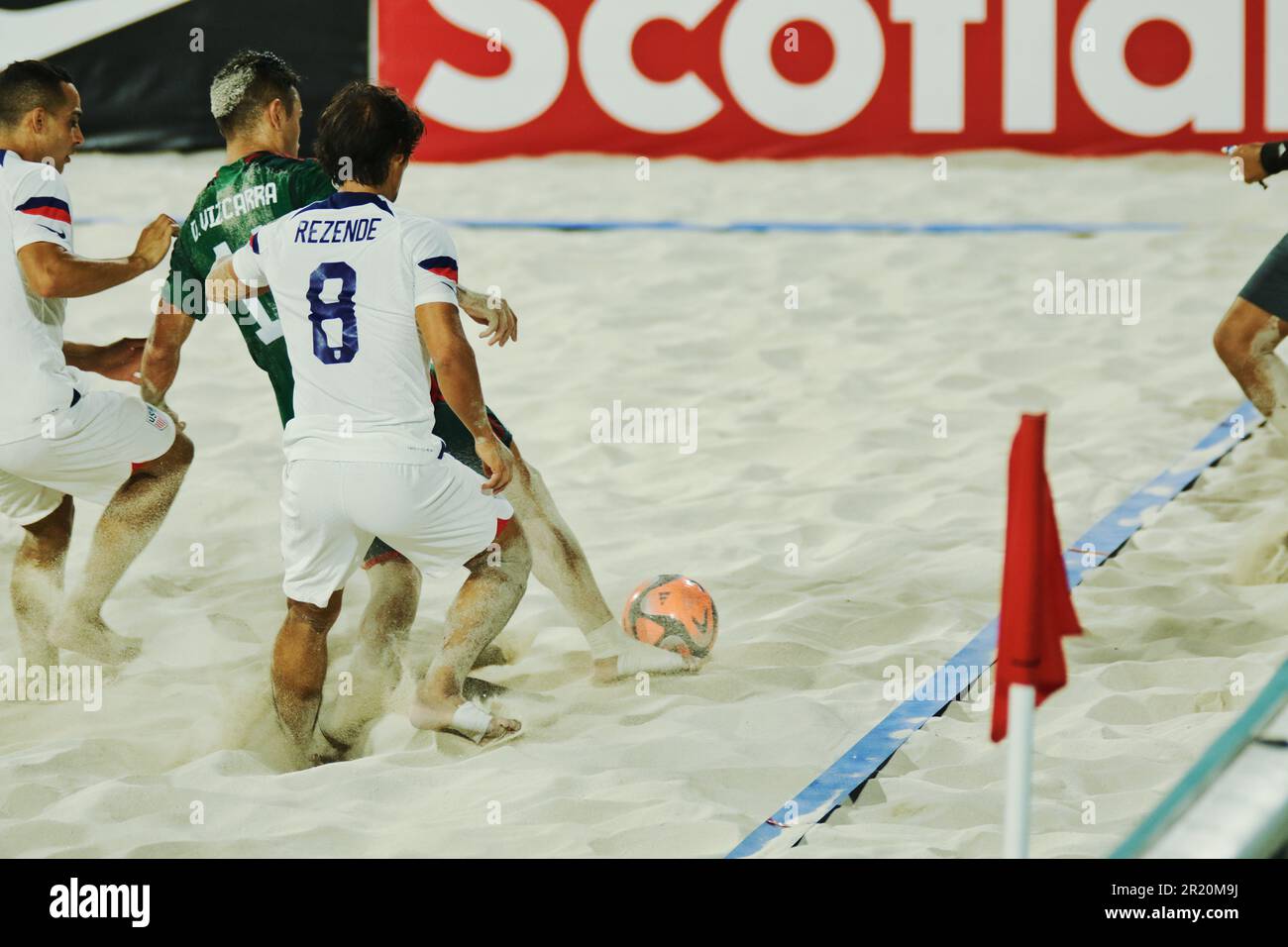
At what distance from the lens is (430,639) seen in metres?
4.53

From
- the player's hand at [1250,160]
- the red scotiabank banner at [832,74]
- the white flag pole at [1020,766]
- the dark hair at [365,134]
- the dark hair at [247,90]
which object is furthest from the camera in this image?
the red scotiabank banner at [832,74]

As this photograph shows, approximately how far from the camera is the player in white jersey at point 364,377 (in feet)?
11.5

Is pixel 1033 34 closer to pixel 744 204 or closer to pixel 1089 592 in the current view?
pixel 744 204

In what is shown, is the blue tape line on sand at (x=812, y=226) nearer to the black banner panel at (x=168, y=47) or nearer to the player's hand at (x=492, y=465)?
the black banner panel at (x=168, y=47)

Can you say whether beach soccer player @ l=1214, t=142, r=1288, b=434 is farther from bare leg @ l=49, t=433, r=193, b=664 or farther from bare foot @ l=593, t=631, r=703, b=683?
bare leg @ l=49, t=433, r=193, b=664

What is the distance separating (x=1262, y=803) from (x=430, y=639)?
3.05 metres

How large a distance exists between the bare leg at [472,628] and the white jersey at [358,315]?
0.39 m

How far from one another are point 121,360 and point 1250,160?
3428 millimetres

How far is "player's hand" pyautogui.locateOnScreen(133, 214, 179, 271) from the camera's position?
13.3 ft

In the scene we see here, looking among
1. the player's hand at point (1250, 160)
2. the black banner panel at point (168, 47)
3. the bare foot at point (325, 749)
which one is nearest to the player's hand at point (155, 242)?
the bare foot at point (325, 749)

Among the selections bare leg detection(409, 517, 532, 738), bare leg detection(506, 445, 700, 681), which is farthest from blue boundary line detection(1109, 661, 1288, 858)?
bare leg detection(506, 445, 700, 681)

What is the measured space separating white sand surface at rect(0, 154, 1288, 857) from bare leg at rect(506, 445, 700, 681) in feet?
0.32

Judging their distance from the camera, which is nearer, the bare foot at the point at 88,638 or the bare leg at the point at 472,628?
the bare leg at the point at 472,628
